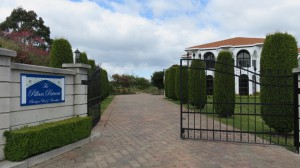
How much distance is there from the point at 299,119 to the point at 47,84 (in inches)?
224

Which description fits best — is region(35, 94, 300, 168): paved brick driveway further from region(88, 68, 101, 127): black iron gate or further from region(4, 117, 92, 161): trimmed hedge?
region(88, 68, 101, 127): black iron gate

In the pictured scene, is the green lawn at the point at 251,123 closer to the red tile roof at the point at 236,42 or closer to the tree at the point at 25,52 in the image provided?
the tree at the point at 25,52

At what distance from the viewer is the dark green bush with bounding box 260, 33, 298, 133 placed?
7.25m

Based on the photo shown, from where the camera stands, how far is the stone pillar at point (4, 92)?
14.4 feet

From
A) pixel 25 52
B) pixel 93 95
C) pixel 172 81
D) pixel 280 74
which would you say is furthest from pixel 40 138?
pixel 172 81

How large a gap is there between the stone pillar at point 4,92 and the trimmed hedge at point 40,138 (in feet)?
0.32

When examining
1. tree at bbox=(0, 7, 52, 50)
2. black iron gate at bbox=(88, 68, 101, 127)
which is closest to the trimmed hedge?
black iron gate at bbox=(88, 68, 101, 127)

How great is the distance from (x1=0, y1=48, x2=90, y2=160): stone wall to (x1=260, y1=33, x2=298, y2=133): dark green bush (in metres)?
5.08

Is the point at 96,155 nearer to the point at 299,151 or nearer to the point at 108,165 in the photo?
the point at 108,165

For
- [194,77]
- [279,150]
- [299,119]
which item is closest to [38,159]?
[279,150]

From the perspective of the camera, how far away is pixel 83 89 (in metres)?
7.07

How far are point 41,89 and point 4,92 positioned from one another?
115cm

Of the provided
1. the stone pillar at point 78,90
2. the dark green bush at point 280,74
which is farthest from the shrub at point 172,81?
the stone pillar at point 78,90

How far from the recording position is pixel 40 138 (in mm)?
4906
